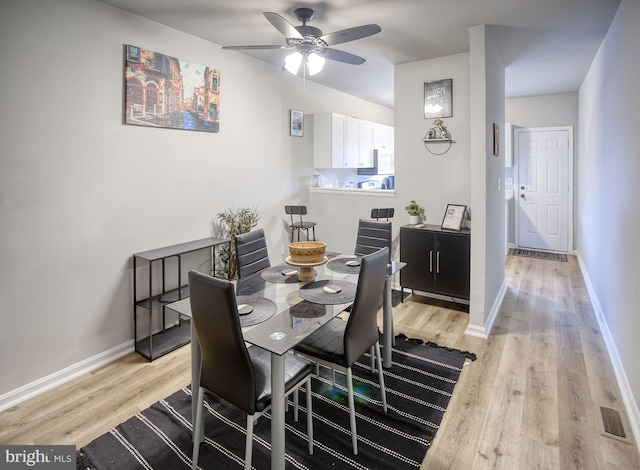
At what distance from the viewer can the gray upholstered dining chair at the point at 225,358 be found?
4.99ft

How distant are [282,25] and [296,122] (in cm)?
253

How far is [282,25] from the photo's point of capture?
2.43m

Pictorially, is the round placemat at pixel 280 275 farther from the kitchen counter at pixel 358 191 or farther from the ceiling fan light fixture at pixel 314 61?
the kitchen counter at pixel 358 191

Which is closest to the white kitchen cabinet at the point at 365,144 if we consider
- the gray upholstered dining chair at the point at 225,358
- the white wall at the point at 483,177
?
the white wall at the point at 483,177

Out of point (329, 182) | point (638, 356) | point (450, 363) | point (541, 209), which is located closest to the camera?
point (638, 356)

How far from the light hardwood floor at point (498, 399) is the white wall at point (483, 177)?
274 mm

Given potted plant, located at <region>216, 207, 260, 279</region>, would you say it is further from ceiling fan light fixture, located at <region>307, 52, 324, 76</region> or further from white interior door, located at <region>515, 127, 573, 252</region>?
white interior door, located at <region>515, 127, 573, 252</region>

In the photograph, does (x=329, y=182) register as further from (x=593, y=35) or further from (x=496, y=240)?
(x=593, y=35)

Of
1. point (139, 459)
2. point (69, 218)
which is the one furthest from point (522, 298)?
point (69, 218)

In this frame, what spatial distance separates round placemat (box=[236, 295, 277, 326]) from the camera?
1.80 metres

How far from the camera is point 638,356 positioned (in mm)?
2146

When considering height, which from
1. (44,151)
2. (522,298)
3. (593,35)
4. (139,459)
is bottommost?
(139,459)

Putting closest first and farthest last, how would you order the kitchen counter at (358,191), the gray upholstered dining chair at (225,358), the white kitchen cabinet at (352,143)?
the gray upholstered dining chair at (225,358) → the kitchen counter at (358,191) → the white kitchen cabinet at (352,143)

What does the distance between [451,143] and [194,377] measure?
341 cm
